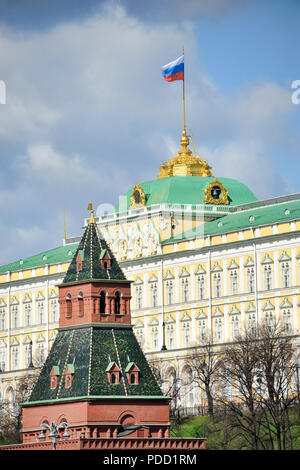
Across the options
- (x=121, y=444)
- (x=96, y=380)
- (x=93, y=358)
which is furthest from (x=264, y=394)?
(x=121, y=444)

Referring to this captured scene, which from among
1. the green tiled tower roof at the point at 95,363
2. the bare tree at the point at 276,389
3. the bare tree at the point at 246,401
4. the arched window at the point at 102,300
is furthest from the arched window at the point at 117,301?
the bare tree at the point at 276,389

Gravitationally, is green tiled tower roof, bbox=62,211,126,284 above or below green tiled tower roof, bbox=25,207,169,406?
above

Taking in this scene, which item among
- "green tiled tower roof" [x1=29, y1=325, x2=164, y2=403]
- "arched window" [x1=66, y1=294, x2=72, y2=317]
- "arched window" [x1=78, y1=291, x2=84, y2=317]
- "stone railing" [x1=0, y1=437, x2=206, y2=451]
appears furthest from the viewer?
"arched window" [x1=66, y1=294, x2=72, y2=317]

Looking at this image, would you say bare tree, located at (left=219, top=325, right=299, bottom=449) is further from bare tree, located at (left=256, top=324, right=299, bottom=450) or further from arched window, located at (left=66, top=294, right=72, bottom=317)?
arched window, located at (left=66, top=294, right=72, bottom=317)

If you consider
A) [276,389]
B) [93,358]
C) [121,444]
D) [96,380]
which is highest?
[276,389]

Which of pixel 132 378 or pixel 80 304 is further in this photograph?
pixel 80 304

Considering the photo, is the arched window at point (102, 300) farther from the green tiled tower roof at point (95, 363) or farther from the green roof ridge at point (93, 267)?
the green tiled tower roof at point (95, 363)

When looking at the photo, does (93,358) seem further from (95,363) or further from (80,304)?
(80,304)

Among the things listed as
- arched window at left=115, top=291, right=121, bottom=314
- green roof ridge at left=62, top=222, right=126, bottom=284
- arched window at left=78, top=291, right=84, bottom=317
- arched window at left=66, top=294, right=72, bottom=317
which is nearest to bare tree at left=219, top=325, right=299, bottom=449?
arched window at left=115, top=291, right=121, bottom=314

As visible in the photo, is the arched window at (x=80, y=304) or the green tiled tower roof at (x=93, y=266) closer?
the arched window at (x=80, y=304)
